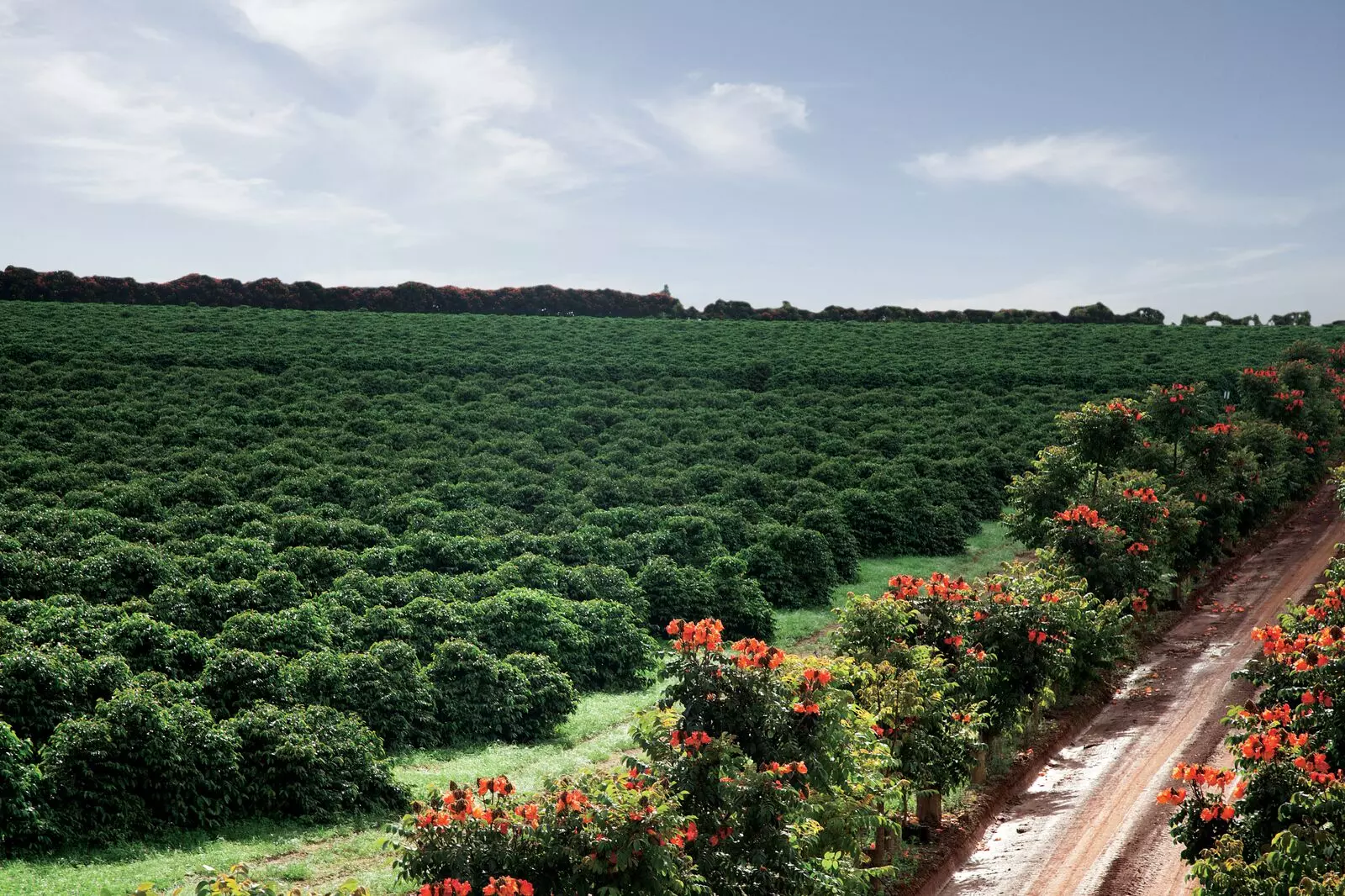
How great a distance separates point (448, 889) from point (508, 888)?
418 mm

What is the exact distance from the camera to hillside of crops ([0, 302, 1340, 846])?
1444 centimetres

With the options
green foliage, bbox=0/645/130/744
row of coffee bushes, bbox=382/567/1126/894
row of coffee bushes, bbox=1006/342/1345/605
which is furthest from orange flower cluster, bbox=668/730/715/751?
row of coffee bushes, bbox=1006/342/1345/605

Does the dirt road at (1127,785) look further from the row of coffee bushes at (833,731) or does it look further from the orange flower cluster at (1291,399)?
the orange flower cluster at (1291,399)

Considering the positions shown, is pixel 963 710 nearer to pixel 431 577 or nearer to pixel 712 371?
pixel 431 577

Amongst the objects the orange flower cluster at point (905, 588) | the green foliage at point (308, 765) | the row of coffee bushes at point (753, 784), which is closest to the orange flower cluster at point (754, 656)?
the row of coffee bushes at point (753, 784)

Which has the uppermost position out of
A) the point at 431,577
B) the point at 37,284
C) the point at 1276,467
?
the point at 37,284

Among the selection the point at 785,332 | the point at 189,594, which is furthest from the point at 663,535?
the point at 785,332

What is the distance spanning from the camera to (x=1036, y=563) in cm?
2134

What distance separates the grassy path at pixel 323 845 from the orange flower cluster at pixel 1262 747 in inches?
310

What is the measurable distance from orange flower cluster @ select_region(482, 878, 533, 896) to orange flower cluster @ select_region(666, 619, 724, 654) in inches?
108

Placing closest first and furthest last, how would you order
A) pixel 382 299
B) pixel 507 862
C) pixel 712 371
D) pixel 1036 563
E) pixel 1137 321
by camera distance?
1. pixel 507 862
2. pixel 1036 563
3. pixel 712 371
4. pixel 382 299
5. pixel 1137 321

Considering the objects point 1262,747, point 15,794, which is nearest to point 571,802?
point 1262,747

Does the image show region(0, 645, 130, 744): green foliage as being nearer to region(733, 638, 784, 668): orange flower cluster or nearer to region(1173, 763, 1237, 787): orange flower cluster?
region(733, 638, 784, 668): orange flower cluster

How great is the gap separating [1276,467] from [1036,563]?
15.0 m
